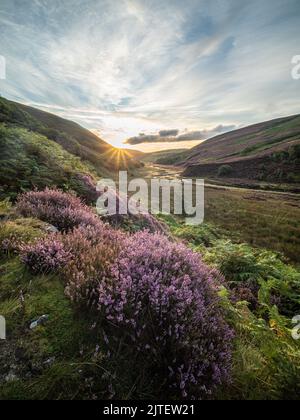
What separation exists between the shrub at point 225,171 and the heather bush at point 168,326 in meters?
52.4

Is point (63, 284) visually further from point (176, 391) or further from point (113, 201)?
point (113, 201)

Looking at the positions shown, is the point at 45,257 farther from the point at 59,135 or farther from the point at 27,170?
the point at 59,135

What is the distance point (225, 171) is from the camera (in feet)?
173

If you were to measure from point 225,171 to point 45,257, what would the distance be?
53.6 m

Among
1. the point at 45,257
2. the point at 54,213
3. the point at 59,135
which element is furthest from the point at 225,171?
the point at 45,257

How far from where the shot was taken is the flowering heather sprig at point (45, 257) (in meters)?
3.31

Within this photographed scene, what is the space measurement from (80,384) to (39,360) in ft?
1.50

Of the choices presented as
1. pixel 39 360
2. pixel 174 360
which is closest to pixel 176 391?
pixel 174 360

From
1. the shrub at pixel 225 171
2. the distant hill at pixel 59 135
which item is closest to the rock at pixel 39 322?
the distant hill at pixel 59 135

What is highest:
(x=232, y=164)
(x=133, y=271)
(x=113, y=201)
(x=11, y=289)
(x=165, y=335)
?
(x=232, y=164)

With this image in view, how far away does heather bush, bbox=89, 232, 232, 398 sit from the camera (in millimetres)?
2295

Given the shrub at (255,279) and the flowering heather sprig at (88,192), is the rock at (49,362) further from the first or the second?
the flowering heather sprig at (88,192)
